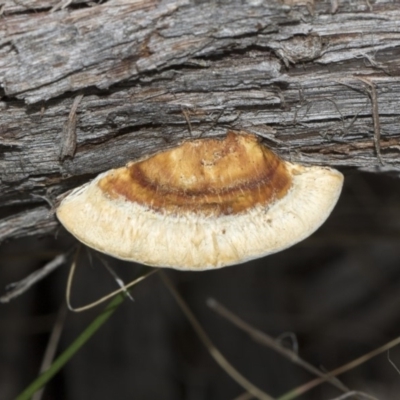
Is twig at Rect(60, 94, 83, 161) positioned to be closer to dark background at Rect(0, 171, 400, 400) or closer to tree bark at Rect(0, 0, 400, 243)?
tree bark at Rect(0, 0, 400, 243)

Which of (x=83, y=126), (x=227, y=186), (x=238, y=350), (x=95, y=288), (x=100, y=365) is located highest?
(x=83, y=126)

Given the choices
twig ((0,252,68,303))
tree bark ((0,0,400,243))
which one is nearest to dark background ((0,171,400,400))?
twig ((0,252,68,303))

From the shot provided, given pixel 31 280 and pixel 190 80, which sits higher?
pixel 190 80

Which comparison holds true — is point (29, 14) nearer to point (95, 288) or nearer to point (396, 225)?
point (95, 288)

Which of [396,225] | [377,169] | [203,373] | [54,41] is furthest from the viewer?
[203,373]

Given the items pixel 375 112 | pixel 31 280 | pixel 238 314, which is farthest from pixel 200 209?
pixel 238 314

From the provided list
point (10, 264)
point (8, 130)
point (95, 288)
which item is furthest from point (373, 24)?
point (10, 264)

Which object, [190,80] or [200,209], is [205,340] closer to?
[200,209]
